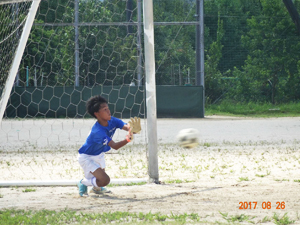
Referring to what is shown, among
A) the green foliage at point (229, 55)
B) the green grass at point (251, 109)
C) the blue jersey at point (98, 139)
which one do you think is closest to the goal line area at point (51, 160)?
the blue jersey at point (98, 139)

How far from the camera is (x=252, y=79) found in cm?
2780

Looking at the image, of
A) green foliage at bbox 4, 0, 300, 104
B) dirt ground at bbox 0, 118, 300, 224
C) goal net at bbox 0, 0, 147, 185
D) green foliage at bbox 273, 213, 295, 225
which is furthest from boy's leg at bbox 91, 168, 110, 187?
green foliage at bbox 4, 0, 300, 104

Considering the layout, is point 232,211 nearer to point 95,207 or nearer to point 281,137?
point 95,207

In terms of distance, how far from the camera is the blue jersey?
5.36m

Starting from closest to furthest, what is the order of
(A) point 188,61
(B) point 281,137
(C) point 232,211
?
1. (C) point 232,211
2. (B) point 281,137
3. (A) point 188,61

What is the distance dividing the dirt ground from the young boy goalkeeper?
179 mm

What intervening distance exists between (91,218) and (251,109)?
22541mm

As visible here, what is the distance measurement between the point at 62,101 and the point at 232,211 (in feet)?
53.9

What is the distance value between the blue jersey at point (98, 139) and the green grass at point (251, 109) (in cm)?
1813

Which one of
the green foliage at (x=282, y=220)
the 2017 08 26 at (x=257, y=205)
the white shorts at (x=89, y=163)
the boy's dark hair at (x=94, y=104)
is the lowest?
the 2017 08 26 at (x=257, y=205)

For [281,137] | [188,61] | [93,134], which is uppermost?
[188,61]

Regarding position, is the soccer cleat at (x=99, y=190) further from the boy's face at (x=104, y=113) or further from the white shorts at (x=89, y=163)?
the boy's face at (x=104, y=113)

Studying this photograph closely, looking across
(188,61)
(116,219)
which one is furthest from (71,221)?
(188,61)

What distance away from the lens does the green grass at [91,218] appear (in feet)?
13.4
